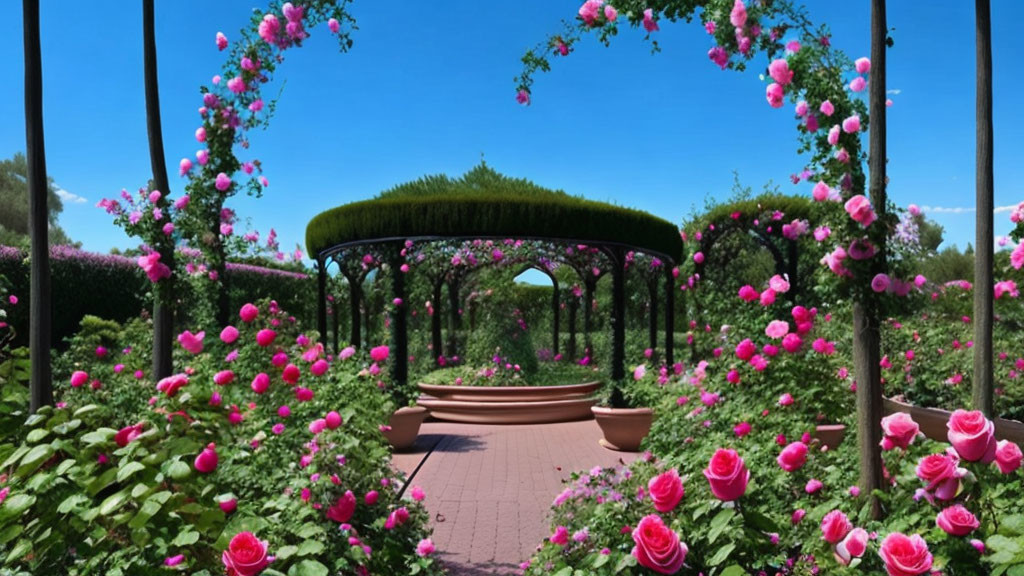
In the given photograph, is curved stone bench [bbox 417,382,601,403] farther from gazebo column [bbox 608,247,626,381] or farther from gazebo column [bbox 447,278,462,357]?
gazebo column [bbox 447,278,462,357]

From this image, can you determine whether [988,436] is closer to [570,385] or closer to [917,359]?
[917,359]

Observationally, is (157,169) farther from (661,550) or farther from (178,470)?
(661,550)

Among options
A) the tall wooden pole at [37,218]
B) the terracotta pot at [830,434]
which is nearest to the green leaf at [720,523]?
the tall wooden pole at [37,218]

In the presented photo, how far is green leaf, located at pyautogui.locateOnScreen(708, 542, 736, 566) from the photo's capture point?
2105 mm

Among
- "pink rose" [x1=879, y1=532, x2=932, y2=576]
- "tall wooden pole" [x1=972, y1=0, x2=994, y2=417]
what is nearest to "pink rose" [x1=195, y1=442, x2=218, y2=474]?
"pink rose" [x1=879, y1=532, x2=932, y2=576]

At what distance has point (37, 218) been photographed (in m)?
3.93

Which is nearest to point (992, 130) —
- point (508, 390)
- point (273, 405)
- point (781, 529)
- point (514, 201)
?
point (781, 529)

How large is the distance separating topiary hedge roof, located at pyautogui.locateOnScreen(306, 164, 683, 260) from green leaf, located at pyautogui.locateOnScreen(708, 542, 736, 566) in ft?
22.0

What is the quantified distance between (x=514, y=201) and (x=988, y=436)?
22.8 ft

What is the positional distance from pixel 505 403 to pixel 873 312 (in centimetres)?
746

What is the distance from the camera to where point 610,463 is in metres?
6.98

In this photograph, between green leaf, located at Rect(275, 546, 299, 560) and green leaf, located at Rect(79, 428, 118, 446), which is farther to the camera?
green leaf, located at Rect(79, 428, 118, 446)

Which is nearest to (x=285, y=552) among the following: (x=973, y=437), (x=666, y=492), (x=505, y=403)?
(x=666, y=492)

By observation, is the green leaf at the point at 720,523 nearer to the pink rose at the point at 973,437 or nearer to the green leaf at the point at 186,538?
the pink rose at the point at 973,437
